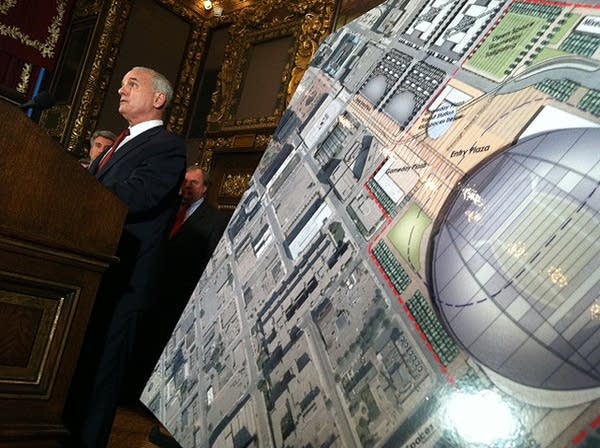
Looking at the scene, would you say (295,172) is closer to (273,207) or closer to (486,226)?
(273,207)

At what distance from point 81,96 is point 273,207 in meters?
4.40

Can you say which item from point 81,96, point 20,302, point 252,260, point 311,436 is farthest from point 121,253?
point 81,96

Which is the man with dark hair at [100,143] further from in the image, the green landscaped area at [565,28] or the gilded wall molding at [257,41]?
the green landscaped area at [565,28]

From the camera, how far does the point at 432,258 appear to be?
0.60 meters

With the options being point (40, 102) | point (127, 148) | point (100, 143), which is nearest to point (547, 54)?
point (40, 102)

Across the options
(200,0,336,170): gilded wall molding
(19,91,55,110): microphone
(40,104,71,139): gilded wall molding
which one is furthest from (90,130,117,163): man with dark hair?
(19,91,55,110): microphone

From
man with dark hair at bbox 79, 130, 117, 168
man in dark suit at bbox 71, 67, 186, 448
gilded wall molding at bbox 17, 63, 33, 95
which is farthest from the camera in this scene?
gilded wall molding at bbox 17, 63, 33, 95

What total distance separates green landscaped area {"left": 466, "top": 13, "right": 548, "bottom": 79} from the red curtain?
15.1 feet

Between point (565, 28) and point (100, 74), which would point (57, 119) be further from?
point (565, 28)

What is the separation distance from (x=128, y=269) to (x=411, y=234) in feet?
3.70

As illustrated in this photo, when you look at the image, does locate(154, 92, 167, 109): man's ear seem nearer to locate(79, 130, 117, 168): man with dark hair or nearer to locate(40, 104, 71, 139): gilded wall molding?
locate(79, 130, 117, 168): man with dark hair

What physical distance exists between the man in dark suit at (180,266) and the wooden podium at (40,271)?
60.3 inches

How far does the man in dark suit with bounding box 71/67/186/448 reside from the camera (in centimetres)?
147

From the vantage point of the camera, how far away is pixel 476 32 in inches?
29.1
